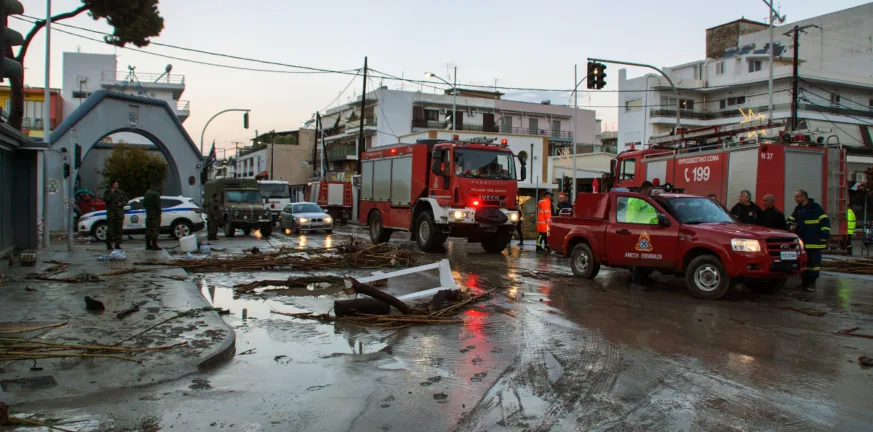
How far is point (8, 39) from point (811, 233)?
12.2m

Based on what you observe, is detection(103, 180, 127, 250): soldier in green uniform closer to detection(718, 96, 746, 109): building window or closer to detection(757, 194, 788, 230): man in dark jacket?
detection(757, 194, 788, 230): man in dark jacket

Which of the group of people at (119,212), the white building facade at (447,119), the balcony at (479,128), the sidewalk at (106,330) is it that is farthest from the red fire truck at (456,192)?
the balcony at (479,128)

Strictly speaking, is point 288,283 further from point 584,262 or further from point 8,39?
point 8,39

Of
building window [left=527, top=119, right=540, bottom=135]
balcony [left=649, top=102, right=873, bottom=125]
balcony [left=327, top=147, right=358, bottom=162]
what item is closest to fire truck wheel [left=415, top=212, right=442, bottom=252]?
balcony [left=649, top=102, right=873, bottom=125]

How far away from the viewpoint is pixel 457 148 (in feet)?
53.9

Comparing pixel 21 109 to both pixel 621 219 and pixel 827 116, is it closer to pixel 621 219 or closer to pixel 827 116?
pixel 621 219

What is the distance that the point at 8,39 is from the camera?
4.20 metres

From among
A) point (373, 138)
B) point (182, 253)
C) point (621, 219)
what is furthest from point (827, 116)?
point (182, 253)

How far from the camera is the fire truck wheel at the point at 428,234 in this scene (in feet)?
55.1

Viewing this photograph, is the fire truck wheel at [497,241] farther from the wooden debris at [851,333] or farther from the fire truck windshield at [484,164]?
the wooden debris at [851,333]

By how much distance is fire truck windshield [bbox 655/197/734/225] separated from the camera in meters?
10.3

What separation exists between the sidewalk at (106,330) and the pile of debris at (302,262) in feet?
5.70

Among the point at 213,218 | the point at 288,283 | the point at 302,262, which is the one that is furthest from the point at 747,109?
the point at 288,283

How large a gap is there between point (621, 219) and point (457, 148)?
6.30 metres
